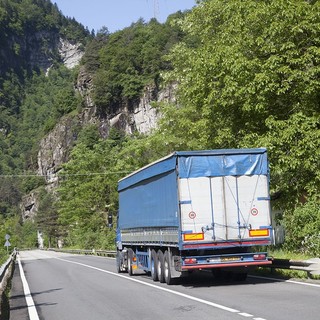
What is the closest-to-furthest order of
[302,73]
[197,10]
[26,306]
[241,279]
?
[26,306]
[241,279]
[302,73]
[197,10]

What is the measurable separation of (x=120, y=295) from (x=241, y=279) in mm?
3689

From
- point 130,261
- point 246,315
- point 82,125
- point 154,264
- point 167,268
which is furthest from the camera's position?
point 82,125

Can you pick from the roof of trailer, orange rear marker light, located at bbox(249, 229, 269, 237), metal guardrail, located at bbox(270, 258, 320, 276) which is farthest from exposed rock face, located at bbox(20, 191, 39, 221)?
orange rear marker light, located at bbox(249, 229, 269, 237)

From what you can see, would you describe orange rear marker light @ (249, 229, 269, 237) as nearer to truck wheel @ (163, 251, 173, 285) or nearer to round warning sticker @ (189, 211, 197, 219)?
round warning sticker @ (189, 211, 197, 219)

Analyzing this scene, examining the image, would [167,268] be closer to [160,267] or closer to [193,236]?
[160,267]

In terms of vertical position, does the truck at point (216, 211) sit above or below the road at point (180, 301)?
above

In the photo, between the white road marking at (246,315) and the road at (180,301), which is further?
the road at (180,301)

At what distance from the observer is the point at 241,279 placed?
16531mm

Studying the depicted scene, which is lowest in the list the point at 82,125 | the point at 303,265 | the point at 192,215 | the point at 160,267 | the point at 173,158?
the point at 303,265

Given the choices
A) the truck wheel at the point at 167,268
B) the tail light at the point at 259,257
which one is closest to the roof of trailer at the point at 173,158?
the truck wheel at the point at 167,268

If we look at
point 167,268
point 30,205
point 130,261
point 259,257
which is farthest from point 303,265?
point 30,205

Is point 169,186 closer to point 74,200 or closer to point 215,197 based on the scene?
point 215,197

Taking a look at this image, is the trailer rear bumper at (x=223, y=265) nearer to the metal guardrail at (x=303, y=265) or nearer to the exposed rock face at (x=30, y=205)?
the metal guardrail at (x=303, y=265)

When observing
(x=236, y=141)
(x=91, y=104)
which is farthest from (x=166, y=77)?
(x=91, y=104)
